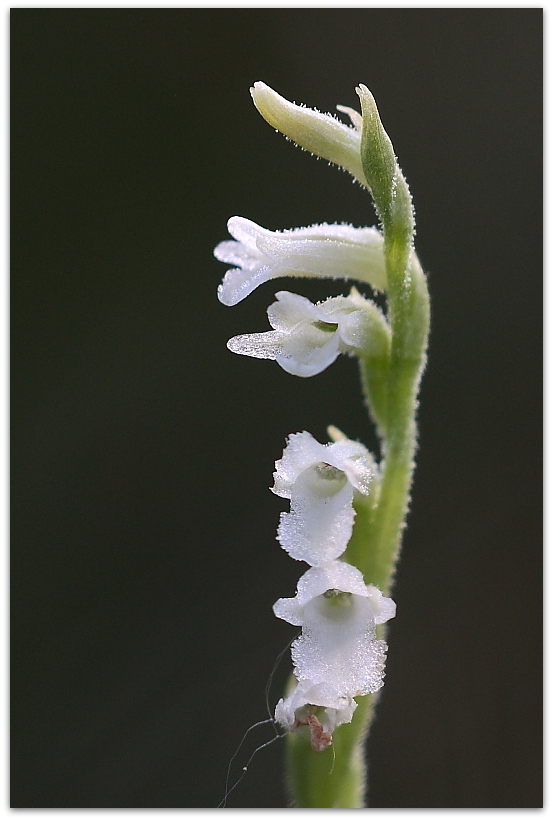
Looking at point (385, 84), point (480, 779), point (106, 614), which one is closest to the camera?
point (480, 779)

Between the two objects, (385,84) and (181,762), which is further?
(385,84)

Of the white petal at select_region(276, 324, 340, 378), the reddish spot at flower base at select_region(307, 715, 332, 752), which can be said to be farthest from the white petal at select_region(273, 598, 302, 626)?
the white petal at select_region(276, 324, 340, 378)

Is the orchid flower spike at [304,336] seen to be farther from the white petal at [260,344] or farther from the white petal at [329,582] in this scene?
the white petal at [329,582]

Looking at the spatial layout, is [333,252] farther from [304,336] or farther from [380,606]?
[380,606]

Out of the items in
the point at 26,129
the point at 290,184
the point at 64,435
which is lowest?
the point at 64,435

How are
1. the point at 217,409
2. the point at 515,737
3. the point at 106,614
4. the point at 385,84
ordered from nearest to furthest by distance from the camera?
the point at 515,737, the point at 106,614, the point at 217,409, the point at 385,84

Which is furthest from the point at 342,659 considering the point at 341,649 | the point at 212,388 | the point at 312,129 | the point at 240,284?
the point at 212,388

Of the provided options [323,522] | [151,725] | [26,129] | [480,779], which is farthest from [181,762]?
[26,129]

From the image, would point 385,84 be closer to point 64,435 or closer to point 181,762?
point 64,435
